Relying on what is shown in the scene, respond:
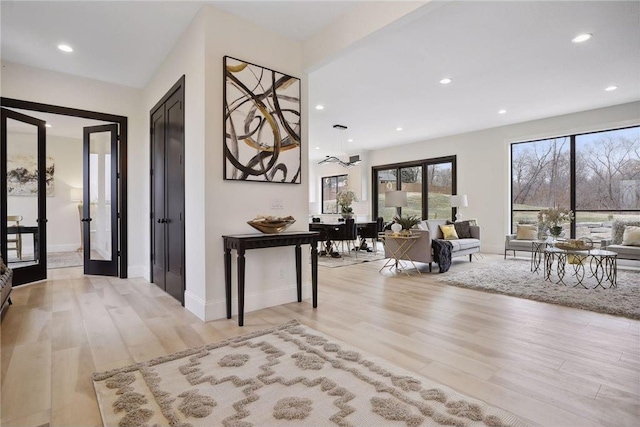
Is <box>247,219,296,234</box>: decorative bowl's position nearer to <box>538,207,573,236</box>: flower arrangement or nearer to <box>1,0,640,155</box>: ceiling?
<box>1,0,640,155</box>: ceiling

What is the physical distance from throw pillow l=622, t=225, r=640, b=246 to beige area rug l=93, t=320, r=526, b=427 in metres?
5.64

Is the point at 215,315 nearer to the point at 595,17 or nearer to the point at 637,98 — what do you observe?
the point at 595,17

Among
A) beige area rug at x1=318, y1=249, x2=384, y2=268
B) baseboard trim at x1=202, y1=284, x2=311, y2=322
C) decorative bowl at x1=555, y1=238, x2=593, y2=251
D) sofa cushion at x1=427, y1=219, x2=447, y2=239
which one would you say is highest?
sofa cushion at x1=427, y1=219, x2=447, y2=239

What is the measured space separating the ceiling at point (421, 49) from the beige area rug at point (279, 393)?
2.73m

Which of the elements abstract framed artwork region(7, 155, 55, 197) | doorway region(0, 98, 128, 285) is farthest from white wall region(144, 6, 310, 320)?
abstract framed artwork region(7, 155, 55, 197)

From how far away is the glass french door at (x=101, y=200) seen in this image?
16.8 ft

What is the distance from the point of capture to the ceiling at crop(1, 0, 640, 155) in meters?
3.19

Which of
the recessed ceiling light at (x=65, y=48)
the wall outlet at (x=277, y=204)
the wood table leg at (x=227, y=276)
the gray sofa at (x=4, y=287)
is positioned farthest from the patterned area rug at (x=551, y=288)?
the recessed ceiling light at (x=65, y=48)

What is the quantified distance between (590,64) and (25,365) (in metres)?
6.80

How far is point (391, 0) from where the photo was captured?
2.79 meters

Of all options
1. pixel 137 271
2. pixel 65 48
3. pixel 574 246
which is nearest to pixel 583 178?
pixel 574 246

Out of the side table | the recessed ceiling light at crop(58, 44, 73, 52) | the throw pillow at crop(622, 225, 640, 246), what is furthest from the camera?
the side table

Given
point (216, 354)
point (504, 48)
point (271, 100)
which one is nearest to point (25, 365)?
point (216, 354)

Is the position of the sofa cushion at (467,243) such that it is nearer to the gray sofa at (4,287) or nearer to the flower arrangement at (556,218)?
the flower arrangement at (556,218)
